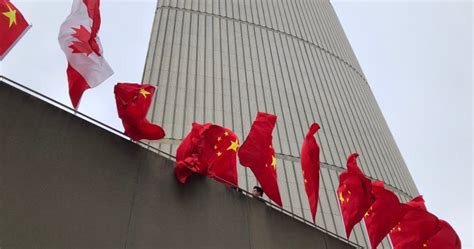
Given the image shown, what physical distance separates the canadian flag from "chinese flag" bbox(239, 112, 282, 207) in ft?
7.21

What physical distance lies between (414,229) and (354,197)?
1.09 m

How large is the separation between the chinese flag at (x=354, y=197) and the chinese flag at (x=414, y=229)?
0.80m

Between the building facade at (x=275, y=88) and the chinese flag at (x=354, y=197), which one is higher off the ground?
the building facade at (x=275, y=88)

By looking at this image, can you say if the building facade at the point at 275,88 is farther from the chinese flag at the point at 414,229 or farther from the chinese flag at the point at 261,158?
the chinese flag at the point at 261,158

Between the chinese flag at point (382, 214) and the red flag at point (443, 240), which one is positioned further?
the red flag at point (443, 240)

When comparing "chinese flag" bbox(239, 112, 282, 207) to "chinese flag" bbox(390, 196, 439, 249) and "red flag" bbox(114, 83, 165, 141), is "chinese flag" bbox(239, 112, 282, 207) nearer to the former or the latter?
"red flag" bbox(114, 83, 165, 141)

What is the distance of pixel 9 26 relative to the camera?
528cm

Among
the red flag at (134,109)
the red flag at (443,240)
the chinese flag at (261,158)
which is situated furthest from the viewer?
the red flag at (443,240)

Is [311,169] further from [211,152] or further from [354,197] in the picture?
[211,152]

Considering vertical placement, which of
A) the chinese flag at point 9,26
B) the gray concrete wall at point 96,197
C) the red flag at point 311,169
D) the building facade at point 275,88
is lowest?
the gray concrete wall at point 96,197

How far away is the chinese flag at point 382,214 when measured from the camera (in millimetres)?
6145

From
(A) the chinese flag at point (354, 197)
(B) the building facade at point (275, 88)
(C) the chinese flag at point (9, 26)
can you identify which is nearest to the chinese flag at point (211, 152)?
(A) the chinese flag at point (354, 197)

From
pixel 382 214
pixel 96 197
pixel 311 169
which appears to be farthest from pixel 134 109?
pixel 382 214

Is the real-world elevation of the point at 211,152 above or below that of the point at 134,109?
below
